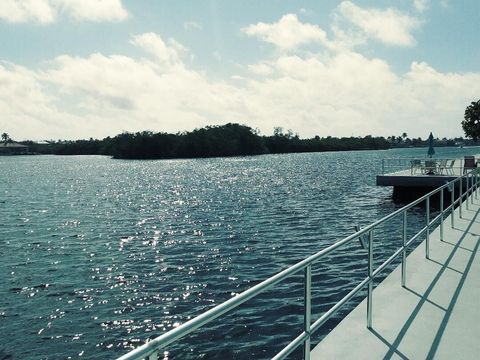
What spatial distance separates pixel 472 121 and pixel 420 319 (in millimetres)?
56161

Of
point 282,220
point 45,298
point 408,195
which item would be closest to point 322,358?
point 45,298

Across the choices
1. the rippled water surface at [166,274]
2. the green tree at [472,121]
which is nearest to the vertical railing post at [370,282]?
the rippled water surface at [166,274]

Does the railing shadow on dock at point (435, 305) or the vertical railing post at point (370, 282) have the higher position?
the vertical railing post at point (370, 282)

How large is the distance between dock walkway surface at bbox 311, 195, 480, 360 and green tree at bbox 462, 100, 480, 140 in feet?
170

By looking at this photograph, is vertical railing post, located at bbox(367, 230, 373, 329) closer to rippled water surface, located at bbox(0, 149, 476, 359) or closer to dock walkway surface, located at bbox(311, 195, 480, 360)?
dock walkway surface, located at bbox(311, 195, 480, 360)

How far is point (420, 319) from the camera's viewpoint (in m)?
5.29

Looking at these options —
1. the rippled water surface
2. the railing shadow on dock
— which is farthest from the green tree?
the railing shadow on dock

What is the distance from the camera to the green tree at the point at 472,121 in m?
53.8

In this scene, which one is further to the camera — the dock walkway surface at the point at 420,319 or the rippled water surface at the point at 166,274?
the rippled water surface at the point at 166,274

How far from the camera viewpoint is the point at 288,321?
10250mm

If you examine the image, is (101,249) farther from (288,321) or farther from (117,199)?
(117,199)

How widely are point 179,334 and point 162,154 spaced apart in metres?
184

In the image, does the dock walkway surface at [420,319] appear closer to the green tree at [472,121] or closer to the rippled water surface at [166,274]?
the rippled water surface at [166,274]

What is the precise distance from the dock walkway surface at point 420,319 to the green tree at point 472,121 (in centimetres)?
5185
